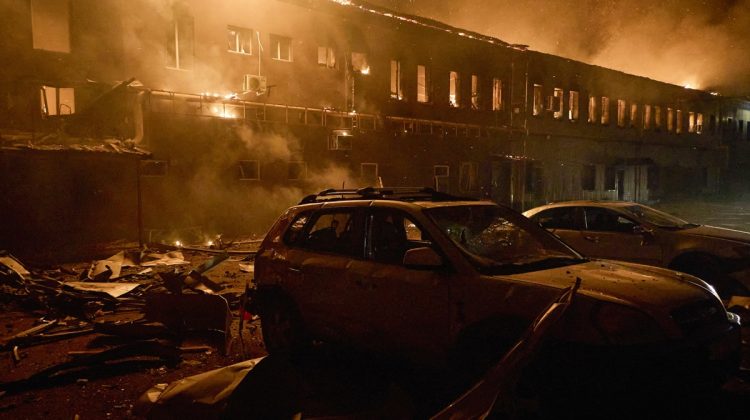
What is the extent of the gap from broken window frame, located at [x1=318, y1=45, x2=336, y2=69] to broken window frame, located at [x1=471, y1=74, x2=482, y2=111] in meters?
7.90

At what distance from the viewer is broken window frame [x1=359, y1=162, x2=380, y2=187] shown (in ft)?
69.6

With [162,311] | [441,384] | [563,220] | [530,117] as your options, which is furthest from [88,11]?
[530,117]

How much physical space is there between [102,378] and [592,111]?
1204 inches

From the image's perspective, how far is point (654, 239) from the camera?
7.80 m

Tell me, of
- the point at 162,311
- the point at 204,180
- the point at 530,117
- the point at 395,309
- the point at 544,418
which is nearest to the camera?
the point at 544,418

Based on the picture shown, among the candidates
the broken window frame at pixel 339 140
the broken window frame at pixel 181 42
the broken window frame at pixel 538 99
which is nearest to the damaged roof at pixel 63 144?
the broken window frame at pixel 181 42

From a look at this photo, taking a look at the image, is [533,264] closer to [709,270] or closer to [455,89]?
[709,270]

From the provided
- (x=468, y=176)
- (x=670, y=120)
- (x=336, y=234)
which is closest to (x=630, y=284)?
(x=336, y=234)

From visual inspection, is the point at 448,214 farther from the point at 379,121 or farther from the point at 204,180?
the point at 379,121

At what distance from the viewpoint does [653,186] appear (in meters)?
34.2

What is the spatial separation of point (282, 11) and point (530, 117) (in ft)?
46.9

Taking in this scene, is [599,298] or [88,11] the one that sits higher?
[88,11]

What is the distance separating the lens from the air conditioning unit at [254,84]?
17.3 m

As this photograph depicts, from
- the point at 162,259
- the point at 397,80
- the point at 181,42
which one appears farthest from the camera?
the point at 397,80
